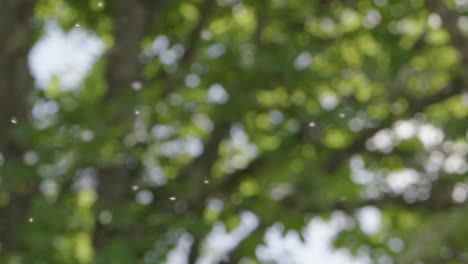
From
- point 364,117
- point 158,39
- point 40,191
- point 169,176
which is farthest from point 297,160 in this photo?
point 40,191

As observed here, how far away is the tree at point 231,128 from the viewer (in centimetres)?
433

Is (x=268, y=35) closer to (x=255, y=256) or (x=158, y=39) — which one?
(x=158, y=39)

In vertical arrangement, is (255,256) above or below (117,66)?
below

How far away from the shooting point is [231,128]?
559 cm

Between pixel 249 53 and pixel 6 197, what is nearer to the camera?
pixel 6 197

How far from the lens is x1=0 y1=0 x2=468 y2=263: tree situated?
4332 millimetres

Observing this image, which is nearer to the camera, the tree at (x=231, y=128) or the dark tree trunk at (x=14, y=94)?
→ the dark tree trunk at (x=14, y=94)

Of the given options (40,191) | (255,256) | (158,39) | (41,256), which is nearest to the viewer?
(41,256)

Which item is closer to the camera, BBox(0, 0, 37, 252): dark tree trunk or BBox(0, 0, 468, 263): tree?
BBox(0, 0, 37, 252): dark tree trunk

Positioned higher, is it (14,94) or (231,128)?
(231,128)

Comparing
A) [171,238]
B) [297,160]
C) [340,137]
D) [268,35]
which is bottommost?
[171,238]

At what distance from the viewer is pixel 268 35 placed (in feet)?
18.0

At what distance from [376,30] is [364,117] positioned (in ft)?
2.46

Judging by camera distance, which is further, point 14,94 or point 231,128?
point 231,128
